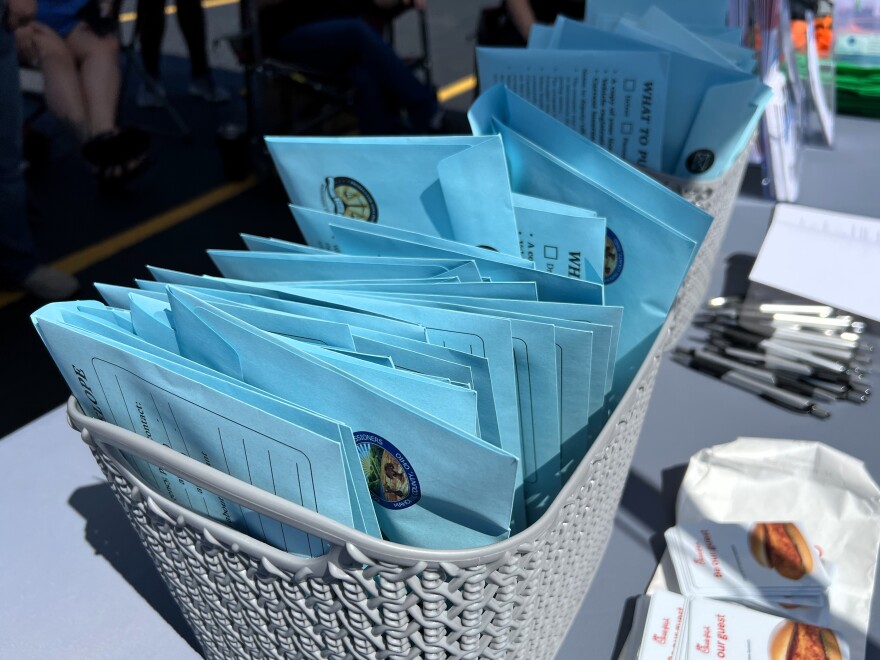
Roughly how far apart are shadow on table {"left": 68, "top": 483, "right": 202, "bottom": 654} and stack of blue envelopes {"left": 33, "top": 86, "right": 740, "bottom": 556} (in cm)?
18

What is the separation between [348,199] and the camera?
0.64 meters

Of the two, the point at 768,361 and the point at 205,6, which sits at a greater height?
the point at 768,361

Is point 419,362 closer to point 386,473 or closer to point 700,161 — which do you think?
point 386,473

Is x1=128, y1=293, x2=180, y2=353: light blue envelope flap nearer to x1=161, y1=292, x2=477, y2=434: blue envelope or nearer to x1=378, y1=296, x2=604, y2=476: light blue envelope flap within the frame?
x1=161, y1=292, x2=477, y2=434: blue envelope

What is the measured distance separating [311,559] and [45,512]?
1.38 feet

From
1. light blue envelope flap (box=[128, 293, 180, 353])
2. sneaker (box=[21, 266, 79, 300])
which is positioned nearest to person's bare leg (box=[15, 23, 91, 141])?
sneaker (box=[21, 266, 79, 300])

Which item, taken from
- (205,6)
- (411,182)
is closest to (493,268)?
(411,182)

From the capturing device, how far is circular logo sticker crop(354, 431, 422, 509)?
411 mm

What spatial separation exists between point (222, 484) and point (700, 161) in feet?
2.00

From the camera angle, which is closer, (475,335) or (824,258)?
(475,335)

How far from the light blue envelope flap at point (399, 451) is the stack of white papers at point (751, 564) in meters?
0.24

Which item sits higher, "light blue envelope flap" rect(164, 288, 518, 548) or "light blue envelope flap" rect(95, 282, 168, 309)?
"light blue envelope flap" rect(95, 282, 168, 309)

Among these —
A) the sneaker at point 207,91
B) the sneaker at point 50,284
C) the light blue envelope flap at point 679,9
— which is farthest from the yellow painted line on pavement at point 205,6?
the light blue envelope flap at point 679,9

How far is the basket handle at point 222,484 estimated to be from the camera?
37cm
